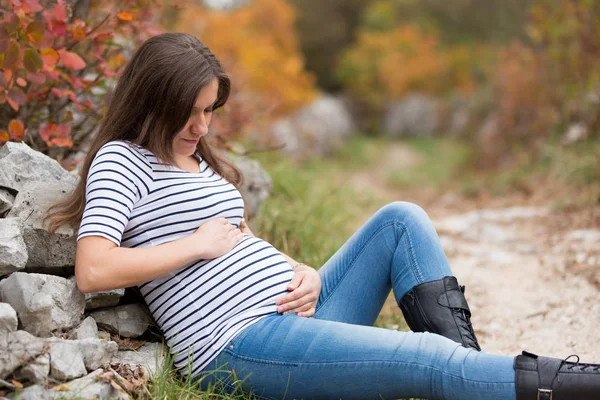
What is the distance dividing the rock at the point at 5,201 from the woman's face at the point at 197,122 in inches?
23.1

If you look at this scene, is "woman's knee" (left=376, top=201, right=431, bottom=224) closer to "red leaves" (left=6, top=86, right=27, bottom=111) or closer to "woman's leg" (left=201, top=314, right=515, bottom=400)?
"woman's leg" (left=201, top=314, right=515, bottom=400)

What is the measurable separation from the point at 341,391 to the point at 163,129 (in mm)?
1025

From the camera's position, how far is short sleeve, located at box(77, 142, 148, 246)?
1885 millimetres

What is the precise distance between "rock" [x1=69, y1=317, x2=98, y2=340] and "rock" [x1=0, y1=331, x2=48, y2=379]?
0.64 ft

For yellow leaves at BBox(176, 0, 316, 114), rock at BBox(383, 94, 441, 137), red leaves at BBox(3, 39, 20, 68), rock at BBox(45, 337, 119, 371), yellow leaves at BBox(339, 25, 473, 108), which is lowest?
rock at BBox(45, 337, 119, 371)

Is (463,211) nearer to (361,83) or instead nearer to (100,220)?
(100,220)

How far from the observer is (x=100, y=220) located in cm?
188

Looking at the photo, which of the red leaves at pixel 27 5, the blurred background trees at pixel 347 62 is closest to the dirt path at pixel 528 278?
the blurred background trees at pixel 347 62

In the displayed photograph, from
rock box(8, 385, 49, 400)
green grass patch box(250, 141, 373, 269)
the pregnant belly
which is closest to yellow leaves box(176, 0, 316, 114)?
green grass patch box(250, 141, 373, 269)

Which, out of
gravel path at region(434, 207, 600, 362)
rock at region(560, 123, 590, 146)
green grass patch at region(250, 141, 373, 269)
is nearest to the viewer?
gravel path at region(434, 207, 600, 362)

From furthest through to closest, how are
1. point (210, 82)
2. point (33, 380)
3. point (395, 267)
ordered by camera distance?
point (395, 267)
point (210, 82)
point (33, 380)

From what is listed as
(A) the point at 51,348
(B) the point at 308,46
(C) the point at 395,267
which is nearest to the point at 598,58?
(C) the point at 395,267

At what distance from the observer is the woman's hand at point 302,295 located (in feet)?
6.91

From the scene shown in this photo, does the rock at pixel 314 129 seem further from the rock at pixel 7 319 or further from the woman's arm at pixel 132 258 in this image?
the rock at pixel 7 319
